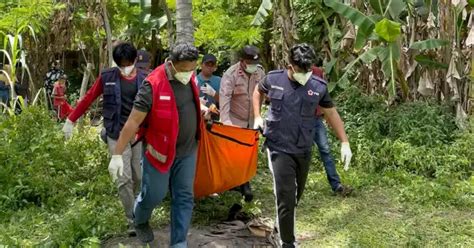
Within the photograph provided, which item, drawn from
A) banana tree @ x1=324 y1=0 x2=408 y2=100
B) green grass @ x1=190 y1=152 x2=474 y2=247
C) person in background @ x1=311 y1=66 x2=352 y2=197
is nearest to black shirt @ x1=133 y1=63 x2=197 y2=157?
green grass @ x1=190 y1=152 x2=474 y2=247

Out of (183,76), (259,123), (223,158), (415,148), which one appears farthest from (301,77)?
(415,148)

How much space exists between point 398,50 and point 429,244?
3525mm

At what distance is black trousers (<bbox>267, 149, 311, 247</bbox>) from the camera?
13.6 ft

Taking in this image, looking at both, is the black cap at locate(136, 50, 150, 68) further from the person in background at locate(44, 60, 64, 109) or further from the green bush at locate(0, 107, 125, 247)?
the person in background at locate(44, 60, 64, 109)

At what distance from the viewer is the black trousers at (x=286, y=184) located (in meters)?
4.14

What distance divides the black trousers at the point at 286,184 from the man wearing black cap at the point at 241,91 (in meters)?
1.35

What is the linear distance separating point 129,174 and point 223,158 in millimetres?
780

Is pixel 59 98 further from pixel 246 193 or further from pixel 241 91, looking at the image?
pixel 246 193

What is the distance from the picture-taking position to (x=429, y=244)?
4578 millimetres

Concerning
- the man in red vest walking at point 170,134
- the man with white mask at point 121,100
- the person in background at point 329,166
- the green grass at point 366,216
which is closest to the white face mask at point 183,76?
the man in red vest walking at point 170,134

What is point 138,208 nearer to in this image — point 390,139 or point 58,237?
point 58,237

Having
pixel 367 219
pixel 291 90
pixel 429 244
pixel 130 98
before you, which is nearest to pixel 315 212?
pixel 367 219

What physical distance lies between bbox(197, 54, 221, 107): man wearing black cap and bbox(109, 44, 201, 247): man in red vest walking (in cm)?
173

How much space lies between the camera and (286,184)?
163 inches
